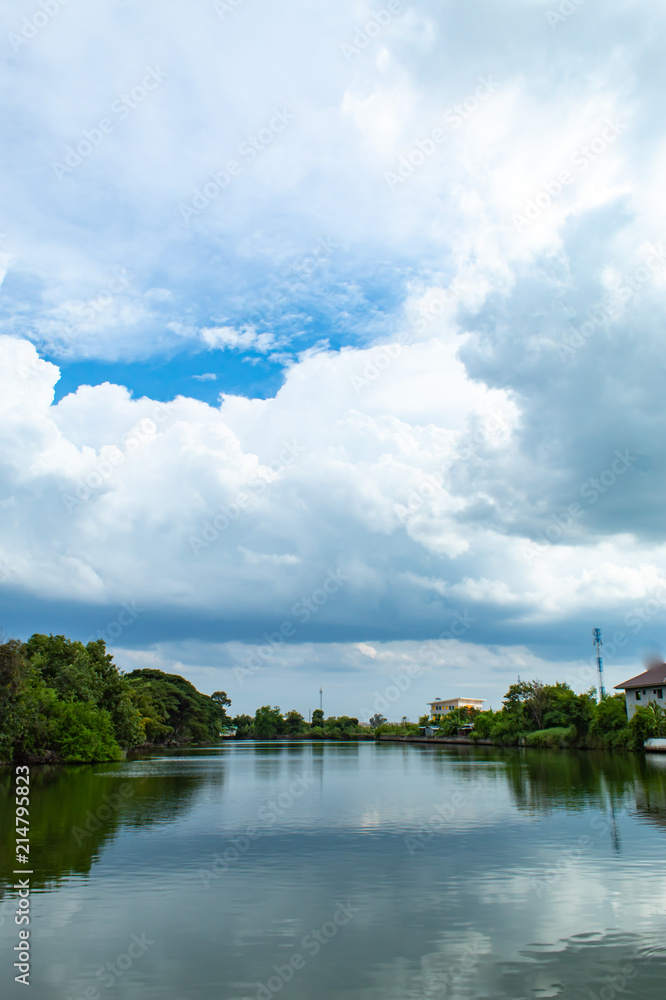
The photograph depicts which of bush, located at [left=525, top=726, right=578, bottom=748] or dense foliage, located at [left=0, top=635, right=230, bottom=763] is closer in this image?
dense foliage, located at [left=0, top=635, right=230, bottom=763]

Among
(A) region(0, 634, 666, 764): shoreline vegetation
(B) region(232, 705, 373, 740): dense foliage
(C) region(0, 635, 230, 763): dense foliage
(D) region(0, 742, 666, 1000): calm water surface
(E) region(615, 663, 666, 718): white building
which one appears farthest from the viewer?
(B) region(232, 705, 373, 740): dense foliage

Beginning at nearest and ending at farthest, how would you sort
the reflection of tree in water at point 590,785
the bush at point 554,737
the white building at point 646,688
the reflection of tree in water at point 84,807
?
1. the reflection of tree in water at point 84,807
2. the reflection of tree in water at point 590,785
3. the white building at point 646,688
4. the bush at point 554,737

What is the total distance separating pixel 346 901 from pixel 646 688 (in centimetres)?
7153

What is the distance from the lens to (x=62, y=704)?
206 feet

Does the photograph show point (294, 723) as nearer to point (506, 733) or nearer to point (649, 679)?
point (506, 733)

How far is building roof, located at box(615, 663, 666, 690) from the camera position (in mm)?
76000

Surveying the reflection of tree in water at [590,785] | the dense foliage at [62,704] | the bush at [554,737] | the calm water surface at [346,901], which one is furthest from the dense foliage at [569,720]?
the dense foliage at [62,704]

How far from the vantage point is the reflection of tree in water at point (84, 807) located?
20672 millimetres

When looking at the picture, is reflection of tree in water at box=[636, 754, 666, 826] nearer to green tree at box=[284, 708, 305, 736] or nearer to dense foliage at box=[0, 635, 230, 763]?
dense foliage at box=[0, 635, 230, 763]

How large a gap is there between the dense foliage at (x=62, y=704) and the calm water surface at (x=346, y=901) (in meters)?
15.7

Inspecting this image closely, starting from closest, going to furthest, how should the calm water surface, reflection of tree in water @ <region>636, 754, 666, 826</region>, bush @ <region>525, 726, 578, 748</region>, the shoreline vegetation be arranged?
the calm water surface → reflection of tree in water @ <region>636, 754, 666, 826</region> → the shoreline vegetation → bush @ <region>525, 726, 578, 748</region>

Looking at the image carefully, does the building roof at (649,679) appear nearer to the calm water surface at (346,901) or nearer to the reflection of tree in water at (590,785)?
the reflection of tree in water at (590,785)

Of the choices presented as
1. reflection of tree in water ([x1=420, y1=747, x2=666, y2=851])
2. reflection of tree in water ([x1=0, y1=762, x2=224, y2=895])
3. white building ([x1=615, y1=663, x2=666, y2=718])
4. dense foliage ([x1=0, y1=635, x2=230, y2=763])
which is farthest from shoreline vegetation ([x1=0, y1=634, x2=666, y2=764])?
reflection of tree in water ([x1=420, y1=747, x2=666, y2=851])

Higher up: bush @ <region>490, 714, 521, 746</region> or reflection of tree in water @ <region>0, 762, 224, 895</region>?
reflection of tree in water @ <region>0, 762, 224, 895</region>
